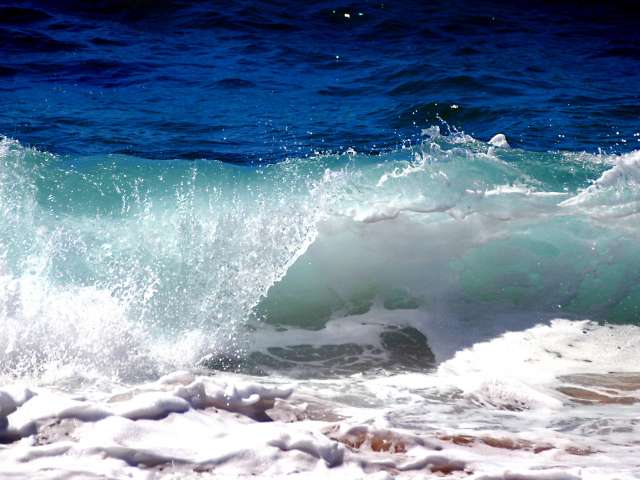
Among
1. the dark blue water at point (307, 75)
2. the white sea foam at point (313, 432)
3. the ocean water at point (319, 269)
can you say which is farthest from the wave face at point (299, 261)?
the dark blue water at point (307, 75)

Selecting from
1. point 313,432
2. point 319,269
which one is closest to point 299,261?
point 319,269

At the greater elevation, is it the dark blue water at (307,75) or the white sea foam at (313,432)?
the dark blue water at (307,75)

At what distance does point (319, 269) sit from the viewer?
575cm

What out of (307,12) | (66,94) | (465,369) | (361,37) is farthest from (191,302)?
(307,12)

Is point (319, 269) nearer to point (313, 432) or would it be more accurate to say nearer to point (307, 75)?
point (313, 432)

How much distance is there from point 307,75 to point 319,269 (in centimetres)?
558

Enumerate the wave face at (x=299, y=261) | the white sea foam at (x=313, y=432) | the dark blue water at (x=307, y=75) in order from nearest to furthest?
the white sea foam at (x=313, y=432) < the wave face at (x=299, y=261) < the dark blue water at (x=307, y=75)

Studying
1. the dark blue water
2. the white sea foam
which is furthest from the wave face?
the dark blue water

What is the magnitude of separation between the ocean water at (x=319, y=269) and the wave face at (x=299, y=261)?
0.02m

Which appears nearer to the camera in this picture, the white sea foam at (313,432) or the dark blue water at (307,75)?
the white sea foam at (313,432)

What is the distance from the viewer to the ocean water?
3.13 m

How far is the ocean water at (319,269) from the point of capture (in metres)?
3.13

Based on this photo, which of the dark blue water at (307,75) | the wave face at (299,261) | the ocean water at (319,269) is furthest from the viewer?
the dark blue water at (307,75)

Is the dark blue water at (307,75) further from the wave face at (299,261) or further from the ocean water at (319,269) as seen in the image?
the wave face at (299,261)
